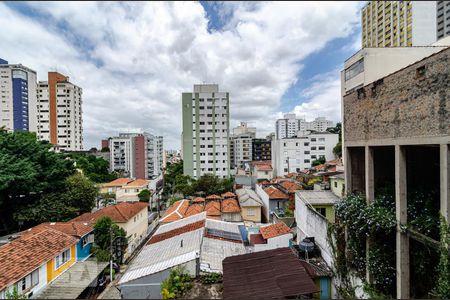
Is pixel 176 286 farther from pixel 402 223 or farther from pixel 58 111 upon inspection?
pixel 58 111

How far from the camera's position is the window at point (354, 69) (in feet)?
33.4

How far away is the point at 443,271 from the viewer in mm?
3266

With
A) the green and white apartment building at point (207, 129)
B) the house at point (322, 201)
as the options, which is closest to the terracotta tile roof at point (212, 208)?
the house at point (322, 201)

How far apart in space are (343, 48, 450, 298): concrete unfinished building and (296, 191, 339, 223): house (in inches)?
123

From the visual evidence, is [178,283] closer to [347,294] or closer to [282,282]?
[282,282]

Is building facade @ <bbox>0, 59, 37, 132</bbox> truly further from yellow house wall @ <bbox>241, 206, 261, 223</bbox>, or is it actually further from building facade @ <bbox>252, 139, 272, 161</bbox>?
building facade @ <bbox>252, 139, 272, 161</bbox>

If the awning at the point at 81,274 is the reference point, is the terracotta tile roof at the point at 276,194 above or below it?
above

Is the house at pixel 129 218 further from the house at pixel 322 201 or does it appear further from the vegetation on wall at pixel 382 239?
the vegetation on wall at pixel 382 239

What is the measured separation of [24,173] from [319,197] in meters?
13.7

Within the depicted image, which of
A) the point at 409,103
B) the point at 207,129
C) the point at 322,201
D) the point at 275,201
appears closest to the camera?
the point at 409,103

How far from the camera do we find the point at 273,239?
9195 mm

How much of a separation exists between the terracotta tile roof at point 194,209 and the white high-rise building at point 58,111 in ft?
114

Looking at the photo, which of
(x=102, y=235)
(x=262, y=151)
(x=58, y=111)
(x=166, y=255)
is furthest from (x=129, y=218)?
(x=262, y=151)

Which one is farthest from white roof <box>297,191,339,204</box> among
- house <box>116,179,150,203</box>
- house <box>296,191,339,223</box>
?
house <box>116,179,150,203</box>
